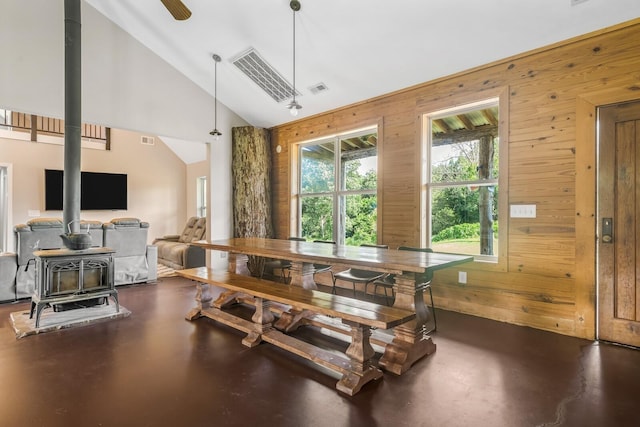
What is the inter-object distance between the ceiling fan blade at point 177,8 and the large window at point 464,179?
288 cm

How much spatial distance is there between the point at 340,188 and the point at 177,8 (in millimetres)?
2993

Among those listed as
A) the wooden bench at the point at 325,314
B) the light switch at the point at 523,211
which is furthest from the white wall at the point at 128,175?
the light switch at the point at 523,211

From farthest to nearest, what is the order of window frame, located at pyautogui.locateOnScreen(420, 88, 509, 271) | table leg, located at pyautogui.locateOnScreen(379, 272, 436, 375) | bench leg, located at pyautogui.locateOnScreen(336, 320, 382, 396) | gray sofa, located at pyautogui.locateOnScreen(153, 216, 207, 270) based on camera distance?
gray sofa, located at pyautogui.locateOnScreen(153, 216, 207, 270) < window frame, located at pyautogui.locateOnScreen(420, 88, 509, 271) < table leg, located at pyautogui.locateOnScreen(379, 272, 436, 375) < bench leg, located at pyautogui.locateOnScreen(336, 320, 382, 396)

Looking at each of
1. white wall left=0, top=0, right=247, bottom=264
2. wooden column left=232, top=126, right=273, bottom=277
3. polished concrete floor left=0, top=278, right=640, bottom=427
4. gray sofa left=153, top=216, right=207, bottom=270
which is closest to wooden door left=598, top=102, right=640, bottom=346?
polished concrete floor left=0, top=278, right=640, bottom=427

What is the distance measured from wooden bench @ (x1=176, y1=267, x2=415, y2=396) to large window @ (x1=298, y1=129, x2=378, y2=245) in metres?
2.10

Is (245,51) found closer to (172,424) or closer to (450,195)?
(450,195)

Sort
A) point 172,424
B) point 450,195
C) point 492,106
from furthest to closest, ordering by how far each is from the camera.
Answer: point 450,195, point 492,106, point 172,424

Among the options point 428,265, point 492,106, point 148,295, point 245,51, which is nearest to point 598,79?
point 492,106

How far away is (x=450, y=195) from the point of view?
12.8ft

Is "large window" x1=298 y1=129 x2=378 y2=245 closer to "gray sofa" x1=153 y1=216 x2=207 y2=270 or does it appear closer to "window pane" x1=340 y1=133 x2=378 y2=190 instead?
"window pane" x1=340 y1=133 x2=378 y2=190

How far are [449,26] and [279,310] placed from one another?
3188mm

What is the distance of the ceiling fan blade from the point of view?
10.4ft

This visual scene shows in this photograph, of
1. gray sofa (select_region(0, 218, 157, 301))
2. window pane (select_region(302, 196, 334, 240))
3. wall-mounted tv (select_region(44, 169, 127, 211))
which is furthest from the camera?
wall-mounted tv (select_region(44, 169, 127, 211))

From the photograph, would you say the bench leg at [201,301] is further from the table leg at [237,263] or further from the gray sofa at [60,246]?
the gray sofa at [60,246]
